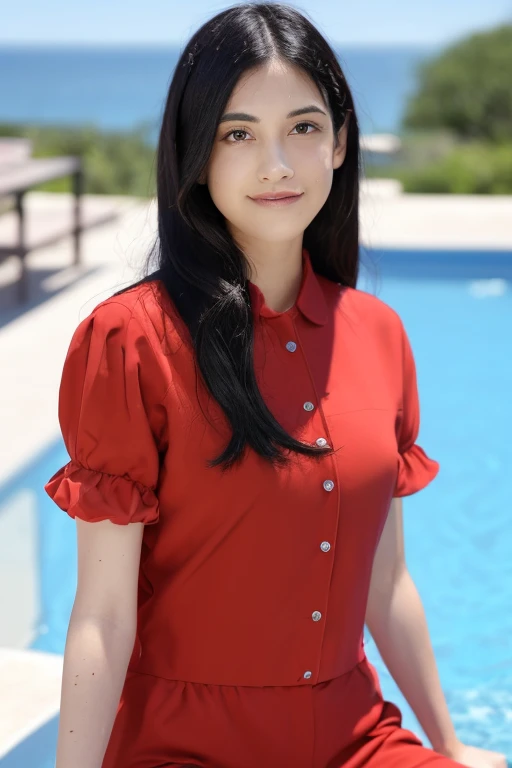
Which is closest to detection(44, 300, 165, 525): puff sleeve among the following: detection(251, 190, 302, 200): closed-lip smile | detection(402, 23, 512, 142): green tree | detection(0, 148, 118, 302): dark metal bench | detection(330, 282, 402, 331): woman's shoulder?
detection(251, 190, 302, 200): closed-lip smile

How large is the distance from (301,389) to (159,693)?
0.45 meters

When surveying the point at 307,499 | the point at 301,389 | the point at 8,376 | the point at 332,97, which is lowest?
the point at 8,376

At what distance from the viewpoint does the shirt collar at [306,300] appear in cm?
154

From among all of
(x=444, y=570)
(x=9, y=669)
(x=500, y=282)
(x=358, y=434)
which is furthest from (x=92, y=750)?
(x=500, y=282)

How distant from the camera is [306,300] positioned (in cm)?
159

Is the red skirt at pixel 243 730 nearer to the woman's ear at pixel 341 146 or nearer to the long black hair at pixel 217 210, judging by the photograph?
the long black hair at pixel 217 210

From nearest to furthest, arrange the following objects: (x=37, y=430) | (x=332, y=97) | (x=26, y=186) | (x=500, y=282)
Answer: (x=332, y=97) < (x=37, y=430) < (x=26, y=186) < (x=500, y=282)

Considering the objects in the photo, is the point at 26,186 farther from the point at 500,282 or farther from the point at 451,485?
the point at 500,282

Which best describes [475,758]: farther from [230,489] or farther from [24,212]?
[24,212]

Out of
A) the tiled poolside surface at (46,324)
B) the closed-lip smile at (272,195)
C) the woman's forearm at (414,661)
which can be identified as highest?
the closed-lip smile at (272,195)

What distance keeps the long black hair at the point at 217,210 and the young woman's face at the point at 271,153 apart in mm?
24

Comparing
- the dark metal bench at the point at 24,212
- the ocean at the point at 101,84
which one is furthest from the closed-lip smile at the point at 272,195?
the ocean at the point at 101,84

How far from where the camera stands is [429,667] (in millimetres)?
1653

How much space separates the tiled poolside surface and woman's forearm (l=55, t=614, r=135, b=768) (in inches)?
16.7
